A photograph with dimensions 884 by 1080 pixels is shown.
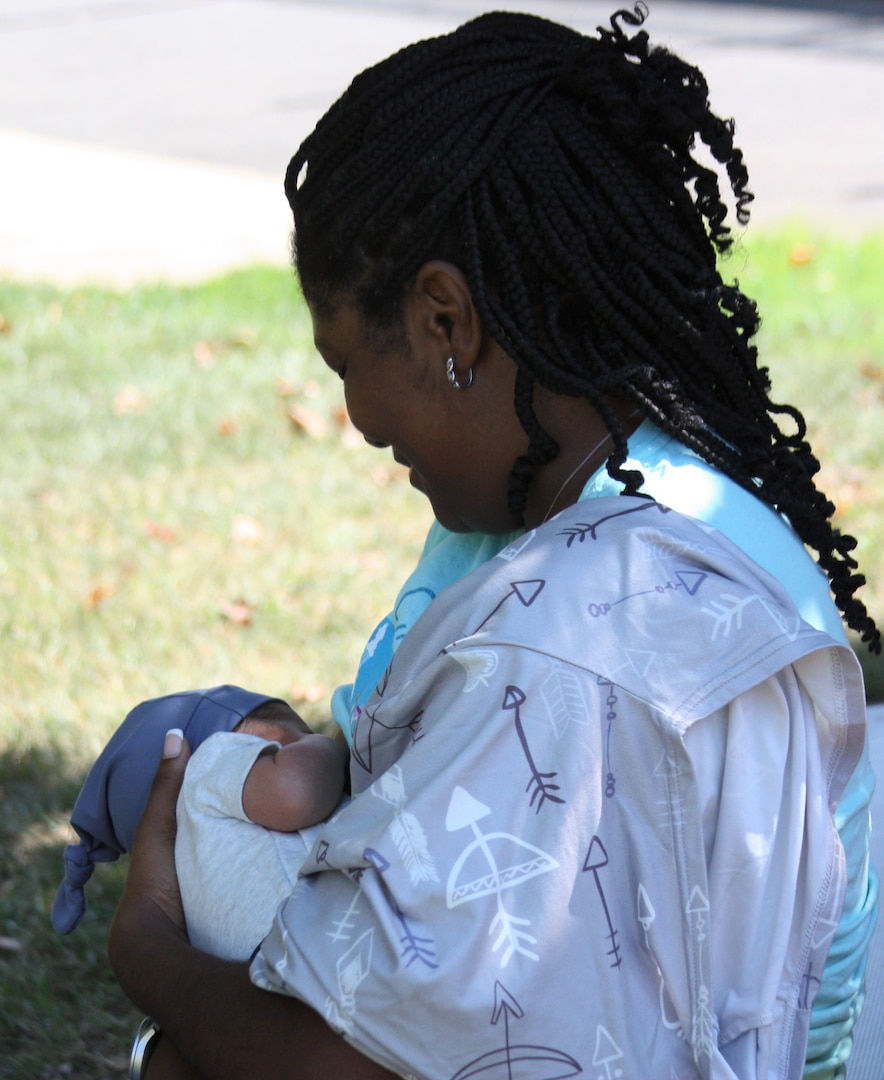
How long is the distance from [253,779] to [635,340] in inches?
30.6

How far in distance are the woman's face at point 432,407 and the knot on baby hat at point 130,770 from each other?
0.51 metres

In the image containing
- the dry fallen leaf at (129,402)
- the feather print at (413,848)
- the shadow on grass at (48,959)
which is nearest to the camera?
the feather print at (413,848)

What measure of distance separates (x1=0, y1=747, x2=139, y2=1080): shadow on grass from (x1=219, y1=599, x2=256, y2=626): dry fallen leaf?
828 mm

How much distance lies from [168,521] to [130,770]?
9.12 feet

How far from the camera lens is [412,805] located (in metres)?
1.44

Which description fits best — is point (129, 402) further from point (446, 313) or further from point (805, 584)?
point (805, 584)

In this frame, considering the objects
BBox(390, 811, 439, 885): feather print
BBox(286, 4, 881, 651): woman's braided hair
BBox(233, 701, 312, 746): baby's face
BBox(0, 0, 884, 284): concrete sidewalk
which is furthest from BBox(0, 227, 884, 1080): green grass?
BBox(286, 4, 881, 651): woman's braided hair

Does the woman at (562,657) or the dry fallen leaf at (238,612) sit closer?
the woman at (562,657)

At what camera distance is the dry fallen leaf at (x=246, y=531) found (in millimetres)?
4797

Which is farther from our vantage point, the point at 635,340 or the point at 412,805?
the point at 635,340

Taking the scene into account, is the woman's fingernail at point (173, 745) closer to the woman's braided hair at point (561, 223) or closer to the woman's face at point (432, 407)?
the woman's face at point (432, 407)

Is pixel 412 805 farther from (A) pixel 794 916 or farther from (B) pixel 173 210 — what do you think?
(B) pixel 173 210

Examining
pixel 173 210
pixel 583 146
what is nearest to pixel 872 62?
pixel 173 210

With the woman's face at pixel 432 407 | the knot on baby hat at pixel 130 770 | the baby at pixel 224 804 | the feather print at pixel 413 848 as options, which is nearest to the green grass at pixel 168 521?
the knot on baby hat at pixel 130 770
